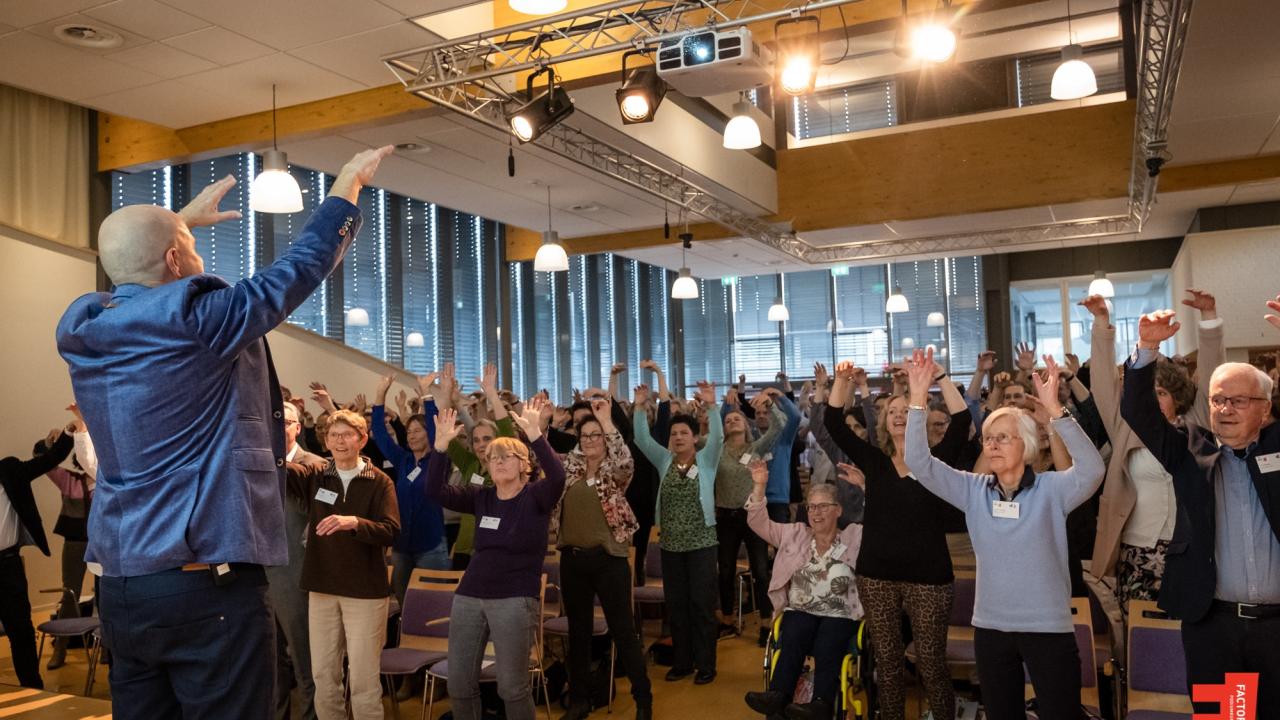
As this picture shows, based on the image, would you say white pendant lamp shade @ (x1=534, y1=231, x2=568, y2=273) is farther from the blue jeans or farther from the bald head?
the bald head

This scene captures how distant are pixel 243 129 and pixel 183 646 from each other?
640 cm

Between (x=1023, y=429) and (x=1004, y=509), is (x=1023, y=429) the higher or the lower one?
the higher one

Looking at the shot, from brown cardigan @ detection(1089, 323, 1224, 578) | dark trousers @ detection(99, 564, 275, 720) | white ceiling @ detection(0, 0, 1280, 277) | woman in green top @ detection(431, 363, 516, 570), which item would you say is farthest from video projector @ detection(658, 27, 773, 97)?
dark trousers @ detection(99, 564, 275, 720)

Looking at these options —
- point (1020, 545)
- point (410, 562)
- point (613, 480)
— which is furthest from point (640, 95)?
point (1020, 545)

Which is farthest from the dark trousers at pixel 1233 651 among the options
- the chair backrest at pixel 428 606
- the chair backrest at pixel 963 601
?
the chair backrest at pixel 428 606

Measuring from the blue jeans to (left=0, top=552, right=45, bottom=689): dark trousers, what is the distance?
6.15 ft

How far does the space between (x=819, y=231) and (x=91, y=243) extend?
310 inches

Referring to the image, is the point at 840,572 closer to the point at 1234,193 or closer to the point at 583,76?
the point at 583,76

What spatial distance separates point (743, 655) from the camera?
6.15m

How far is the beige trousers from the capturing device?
4.16 metres

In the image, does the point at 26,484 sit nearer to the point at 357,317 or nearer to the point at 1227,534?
the point at 357,317

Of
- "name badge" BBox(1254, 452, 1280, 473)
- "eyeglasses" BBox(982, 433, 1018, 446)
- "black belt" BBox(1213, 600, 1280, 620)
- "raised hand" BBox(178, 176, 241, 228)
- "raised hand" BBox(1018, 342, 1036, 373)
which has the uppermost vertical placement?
"raised hand" BBox(178, 176, 241, 228)

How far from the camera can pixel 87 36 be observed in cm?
569

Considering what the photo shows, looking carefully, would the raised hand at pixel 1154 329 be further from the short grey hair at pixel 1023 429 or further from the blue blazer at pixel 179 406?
the blue blazer at pixel 179 406
